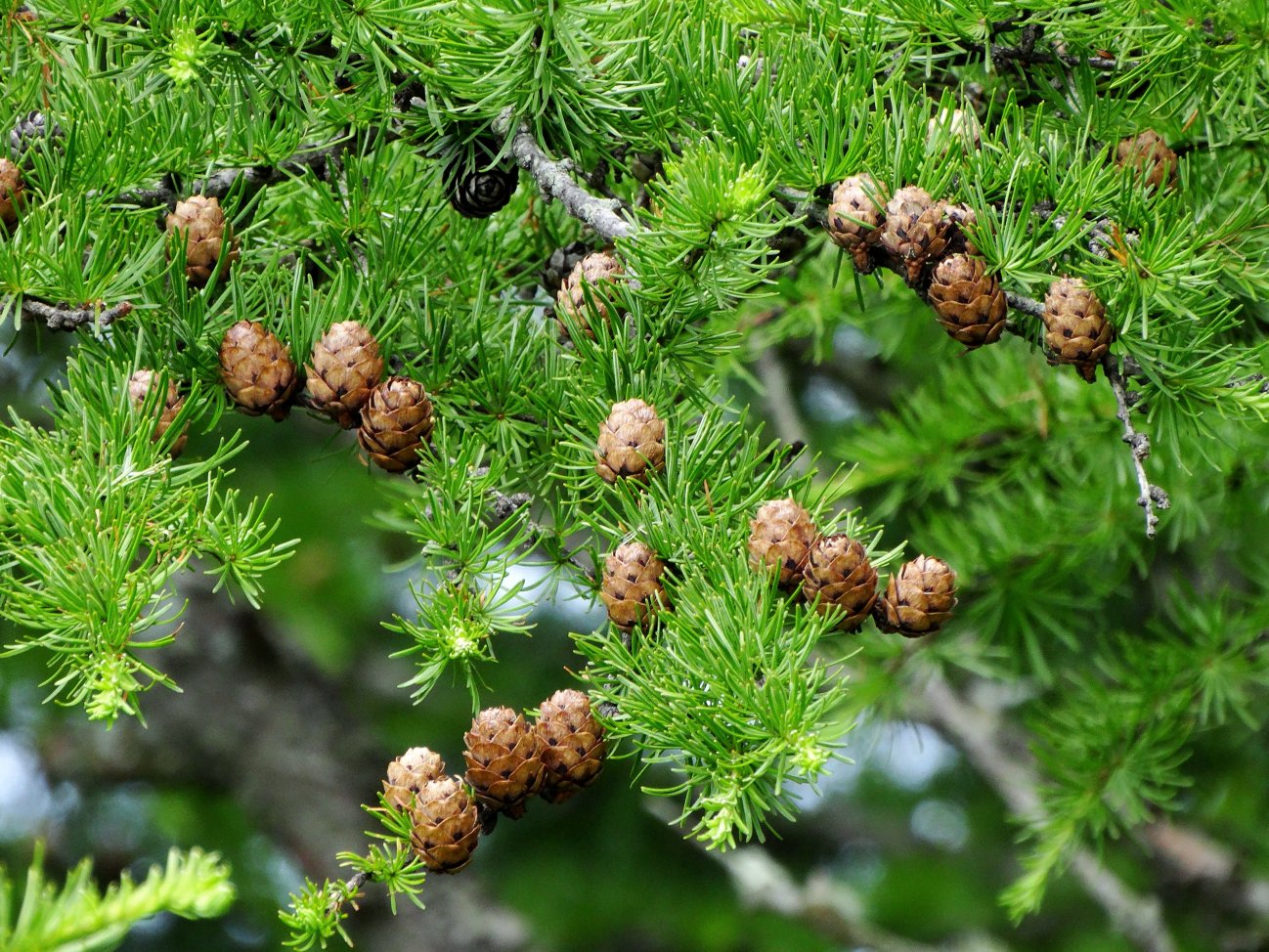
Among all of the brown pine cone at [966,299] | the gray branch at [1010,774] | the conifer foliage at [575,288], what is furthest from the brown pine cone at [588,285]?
the gray branch at [1010,774]

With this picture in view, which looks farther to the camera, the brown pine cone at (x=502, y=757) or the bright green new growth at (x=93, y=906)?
the brown pine cone at (x=502, y=757)

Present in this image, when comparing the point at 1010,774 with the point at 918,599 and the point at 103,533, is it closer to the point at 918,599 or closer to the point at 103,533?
the point at 918,599

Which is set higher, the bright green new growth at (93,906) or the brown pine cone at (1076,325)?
the bright green new growth at (93,906)

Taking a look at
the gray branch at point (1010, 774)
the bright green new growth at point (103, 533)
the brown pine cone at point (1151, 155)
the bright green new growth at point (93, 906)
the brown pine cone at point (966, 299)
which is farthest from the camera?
the gray branch at point (1010, 774)

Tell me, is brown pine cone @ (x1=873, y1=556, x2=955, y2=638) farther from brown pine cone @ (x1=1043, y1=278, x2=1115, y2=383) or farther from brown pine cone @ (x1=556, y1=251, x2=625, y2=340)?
brown pine cone @ (x1=556, y1=251, x2=625, y2=340)

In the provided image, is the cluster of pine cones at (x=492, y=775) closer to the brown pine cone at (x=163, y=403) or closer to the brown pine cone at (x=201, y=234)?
the brown pine cone at (x=163, y=403)

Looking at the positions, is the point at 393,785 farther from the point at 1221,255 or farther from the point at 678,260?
the point at 1221,255

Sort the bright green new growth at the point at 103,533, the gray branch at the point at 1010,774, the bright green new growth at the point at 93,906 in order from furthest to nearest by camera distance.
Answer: the gray branch at the point at 1010,774, the bright green new growth at the point at 103,533, the bright green new growth at the point at 93,906
